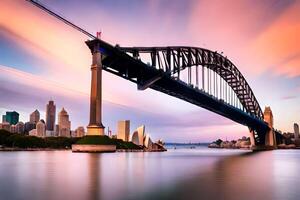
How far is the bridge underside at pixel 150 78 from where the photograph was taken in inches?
2783

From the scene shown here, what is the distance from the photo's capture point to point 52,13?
6359cm

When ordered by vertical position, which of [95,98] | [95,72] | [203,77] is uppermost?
[203,77]

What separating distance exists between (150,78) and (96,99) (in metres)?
20.8

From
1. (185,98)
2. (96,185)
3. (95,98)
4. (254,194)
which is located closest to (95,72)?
(95,98)

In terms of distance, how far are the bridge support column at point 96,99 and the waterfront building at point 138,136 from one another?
72.4 m

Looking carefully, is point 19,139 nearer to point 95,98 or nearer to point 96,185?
point 95,98

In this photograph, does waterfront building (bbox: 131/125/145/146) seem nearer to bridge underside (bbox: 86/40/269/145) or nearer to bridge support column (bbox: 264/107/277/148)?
bridge underside (bbox: 86/40/269/145)

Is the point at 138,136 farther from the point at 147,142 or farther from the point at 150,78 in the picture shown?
the point at 150,78

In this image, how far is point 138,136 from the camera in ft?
454

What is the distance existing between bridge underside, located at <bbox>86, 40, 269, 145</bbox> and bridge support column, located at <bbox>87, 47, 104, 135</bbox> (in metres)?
2.79

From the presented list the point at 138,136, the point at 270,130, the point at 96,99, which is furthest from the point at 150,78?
the point at 270,130

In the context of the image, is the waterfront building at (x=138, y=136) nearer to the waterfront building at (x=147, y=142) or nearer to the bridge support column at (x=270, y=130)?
the waterfront building at (x=147, y=142)

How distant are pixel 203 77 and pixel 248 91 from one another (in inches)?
1449

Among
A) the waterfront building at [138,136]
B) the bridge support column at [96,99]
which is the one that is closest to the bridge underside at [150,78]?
the bridge support column at [96,99]
